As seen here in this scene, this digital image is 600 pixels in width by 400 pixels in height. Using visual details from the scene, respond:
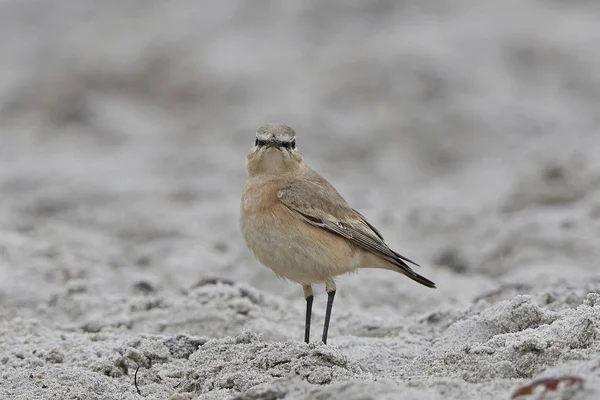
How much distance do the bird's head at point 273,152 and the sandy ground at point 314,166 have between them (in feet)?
3.52

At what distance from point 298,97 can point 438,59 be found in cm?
234

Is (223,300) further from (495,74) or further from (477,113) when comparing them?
(495,74)

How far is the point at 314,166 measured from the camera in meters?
13.7

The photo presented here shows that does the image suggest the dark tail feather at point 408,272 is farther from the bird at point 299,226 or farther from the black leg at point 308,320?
the black leg at point 308,320

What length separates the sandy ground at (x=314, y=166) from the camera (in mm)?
5621

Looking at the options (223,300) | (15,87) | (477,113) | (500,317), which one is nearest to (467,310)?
(500,317)

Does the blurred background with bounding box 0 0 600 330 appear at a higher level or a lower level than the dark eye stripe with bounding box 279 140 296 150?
higher

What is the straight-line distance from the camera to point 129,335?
267 inches

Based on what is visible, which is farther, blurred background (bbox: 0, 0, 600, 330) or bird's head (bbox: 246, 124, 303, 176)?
blurred background (bbox: 0, 0, 600, 330)

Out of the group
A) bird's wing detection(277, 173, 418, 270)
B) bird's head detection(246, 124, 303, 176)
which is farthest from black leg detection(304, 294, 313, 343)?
bird's head detection(246, 124, 303, 176)

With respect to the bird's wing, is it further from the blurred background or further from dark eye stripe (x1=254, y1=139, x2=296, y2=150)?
the blurred background

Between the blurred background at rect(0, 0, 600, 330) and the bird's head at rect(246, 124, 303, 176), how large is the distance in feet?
6.08

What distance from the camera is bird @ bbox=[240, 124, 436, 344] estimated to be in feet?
20.6

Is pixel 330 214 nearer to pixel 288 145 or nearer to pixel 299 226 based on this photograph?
pixel 299 226
